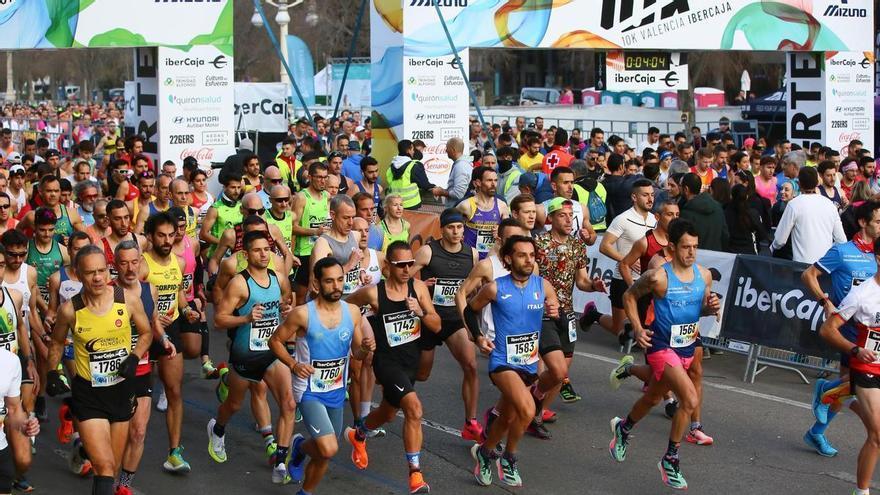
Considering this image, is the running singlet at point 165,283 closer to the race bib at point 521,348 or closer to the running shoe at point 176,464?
the running shoe at point 176,464

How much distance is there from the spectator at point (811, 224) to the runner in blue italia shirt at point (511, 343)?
4.34 meters

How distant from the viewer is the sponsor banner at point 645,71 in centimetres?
2078

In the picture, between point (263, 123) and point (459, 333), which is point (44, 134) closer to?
point (263, 123)

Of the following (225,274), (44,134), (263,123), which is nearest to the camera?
(225,274)

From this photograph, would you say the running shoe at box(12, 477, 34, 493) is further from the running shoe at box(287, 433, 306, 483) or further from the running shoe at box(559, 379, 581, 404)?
Answer: the running shoe at box(559, 379, 581, 404)

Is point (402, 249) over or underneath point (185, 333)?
over

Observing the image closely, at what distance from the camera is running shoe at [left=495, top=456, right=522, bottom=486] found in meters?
8.52

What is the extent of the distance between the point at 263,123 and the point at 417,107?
8866 mm

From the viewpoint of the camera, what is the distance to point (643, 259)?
10500 millimetres

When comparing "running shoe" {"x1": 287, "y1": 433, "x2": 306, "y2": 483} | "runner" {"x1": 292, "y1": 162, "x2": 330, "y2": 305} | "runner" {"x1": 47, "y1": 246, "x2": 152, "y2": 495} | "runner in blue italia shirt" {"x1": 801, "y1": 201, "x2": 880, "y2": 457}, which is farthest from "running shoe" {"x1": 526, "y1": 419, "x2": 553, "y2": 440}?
"runner" {"x1": 47, "y1": 246, "x2": 152, "y2": 495}

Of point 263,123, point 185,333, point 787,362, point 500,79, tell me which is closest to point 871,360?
point 787,362

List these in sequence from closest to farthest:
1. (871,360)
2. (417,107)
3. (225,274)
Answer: (871,360), (225,274), (417,107)

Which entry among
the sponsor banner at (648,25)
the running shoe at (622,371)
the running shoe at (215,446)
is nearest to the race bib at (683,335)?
the running shoe at (622,371)

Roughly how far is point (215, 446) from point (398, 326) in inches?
64.3
